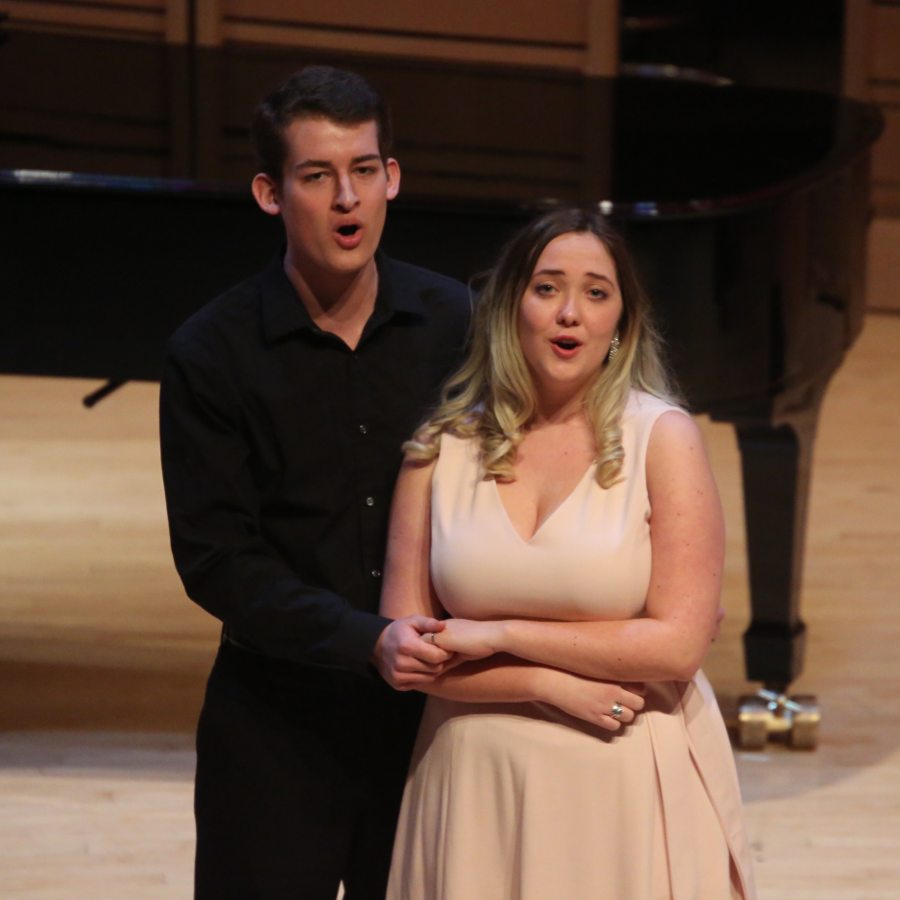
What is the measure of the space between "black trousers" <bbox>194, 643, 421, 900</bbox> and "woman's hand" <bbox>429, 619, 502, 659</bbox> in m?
0.22

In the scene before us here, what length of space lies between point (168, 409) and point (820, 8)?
5804 millimetres

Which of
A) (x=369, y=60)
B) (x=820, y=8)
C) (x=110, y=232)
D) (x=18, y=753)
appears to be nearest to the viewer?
(x=110, y=232)

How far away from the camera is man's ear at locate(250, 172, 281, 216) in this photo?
2.16m

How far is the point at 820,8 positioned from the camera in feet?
24.1

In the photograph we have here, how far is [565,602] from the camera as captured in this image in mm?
2115

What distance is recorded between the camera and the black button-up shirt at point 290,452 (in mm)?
2160

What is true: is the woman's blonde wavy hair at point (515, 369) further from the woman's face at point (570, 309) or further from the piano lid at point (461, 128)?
the piano lid at point (461, 128)

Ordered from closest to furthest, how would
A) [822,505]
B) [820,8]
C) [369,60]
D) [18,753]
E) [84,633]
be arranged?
[18,753] → [84,633] → [369,60] → [822,505] → [820,8]

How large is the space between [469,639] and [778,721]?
210 centimetres

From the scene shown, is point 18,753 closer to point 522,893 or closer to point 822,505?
point 522,893

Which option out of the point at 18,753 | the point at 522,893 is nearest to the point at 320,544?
the point at 522,893

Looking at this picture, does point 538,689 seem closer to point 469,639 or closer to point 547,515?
point 469,639

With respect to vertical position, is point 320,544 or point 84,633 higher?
point 320,544

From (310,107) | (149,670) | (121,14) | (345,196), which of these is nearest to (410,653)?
(345,196)
